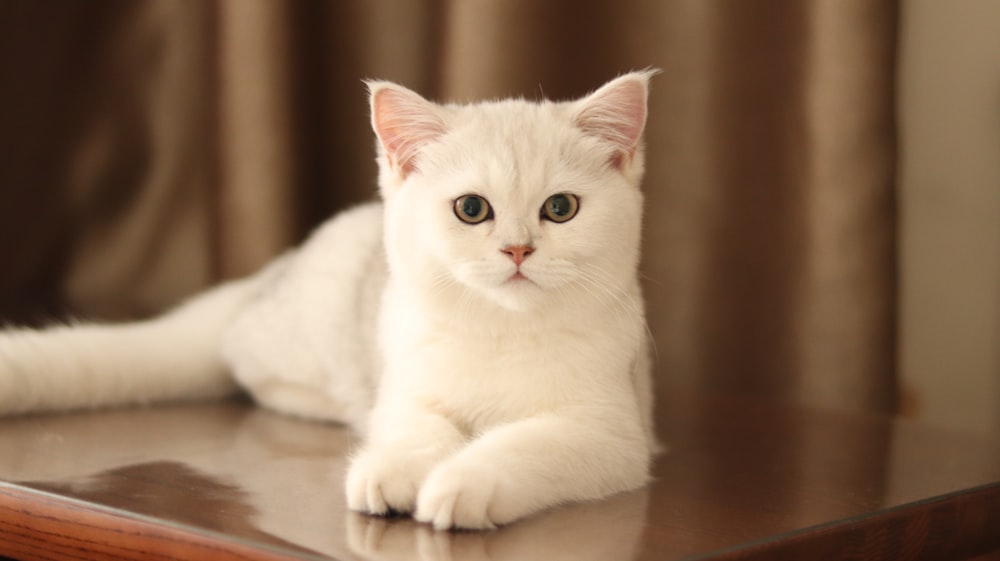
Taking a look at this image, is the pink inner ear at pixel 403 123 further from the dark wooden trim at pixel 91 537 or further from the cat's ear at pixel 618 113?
the dark wooden trim at pixel 91 537

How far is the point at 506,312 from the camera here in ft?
3.94

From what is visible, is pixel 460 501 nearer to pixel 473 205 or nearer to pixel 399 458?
pixel 399 458

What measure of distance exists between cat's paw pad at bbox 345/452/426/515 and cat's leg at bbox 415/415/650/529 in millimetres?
28

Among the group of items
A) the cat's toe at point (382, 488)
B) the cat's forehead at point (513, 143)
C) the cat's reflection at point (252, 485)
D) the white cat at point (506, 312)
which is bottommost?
the cat's reflection at point (252, 485)

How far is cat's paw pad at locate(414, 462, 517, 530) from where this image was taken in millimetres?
962

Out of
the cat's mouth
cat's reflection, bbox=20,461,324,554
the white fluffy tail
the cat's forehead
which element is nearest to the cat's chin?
the cat's mouth

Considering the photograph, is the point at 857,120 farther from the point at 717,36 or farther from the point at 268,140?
the point at 268,140

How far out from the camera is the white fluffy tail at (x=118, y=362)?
4.96 ft

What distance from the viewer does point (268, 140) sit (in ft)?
7.24

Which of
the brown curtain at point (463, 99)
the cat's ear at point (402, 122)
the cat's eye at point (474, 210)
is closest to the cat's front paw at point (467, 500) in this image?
the cat's eye at point (474, 210)

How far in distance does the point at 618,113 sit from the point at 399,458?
50cm

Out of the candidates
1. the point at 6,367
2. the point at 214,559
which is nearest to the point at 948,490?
the point at 214,559

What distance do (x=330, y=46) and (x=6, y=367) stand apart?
1095 mm

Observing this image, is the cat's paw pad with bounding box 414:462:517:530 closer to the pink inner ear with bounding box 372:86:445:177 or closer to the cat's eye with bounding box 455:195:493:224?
the cat's eye with bounding box 455:195:493:224
